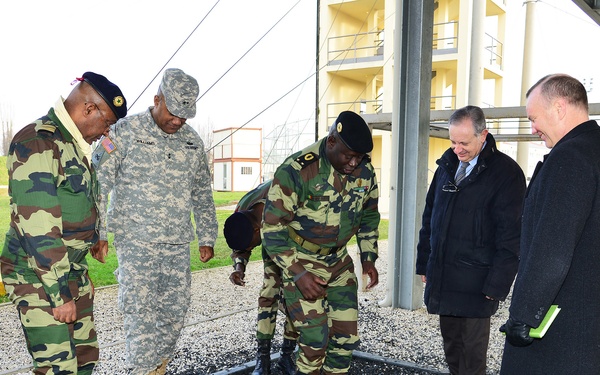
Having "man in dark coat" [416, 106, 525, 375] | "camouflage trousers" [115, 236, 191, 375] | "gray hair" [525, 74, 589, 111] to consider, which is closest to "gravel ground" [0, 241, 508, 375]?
"camouflage trousers" [115, 236, 191, 375]

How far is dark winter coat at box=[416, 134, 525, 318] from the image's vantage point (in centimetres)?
269

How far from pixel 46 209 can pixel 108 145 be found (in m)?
0.91

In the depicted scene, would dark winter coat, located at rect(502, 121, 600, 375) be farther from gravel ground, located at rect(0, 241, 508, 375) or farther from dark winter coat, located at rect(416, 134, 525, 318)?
gravel ground, located at rect(0, 241, 508, 375)

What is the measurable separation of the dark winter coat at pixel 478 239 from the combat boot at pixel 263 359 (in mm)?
1182

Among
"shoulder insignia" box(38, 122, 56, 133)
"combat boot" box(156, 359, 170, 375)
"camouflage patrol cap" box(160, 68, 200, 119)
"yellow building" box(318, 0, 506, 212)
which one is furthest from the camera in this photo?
"yellow building" box(318, 0, 506, 212)

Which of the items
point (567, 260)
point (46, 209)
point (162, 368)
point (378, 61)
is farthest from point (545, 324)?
point (378, 61)

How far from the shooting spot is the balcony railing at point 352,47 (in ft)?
51.9

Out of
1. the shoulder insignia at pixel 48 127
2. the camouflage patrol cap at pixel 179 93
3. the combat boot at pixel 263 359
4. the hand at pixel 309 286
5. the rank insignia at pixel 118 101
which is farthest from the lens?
the combat boot at pixel 263 359

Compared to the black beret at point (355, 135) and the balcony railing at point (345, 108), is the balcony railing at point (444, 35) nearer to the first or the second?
the balcony railing at point (345, 108)

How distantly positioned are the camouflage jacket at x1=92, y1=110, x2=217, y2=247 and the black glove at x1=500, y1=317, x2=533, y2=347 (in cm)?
208

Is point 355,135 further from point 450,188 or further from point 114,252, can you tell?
point 114,252

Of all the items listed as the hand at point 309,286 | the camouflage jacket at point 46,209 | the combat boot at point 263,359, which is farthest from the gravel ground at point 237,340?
the camouflage jacket at point 46,209

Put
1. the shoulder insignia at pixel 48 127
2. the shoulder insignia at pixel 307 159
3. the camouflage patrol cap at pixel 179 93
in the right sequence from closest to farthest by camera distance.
Result: the shoulder insignia at pixel 48 127 → the shoulder insignia at pixel 307 159 → the camouflage patrol cap at pixel 179 93

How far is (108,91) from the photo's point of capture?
7.25 feet
